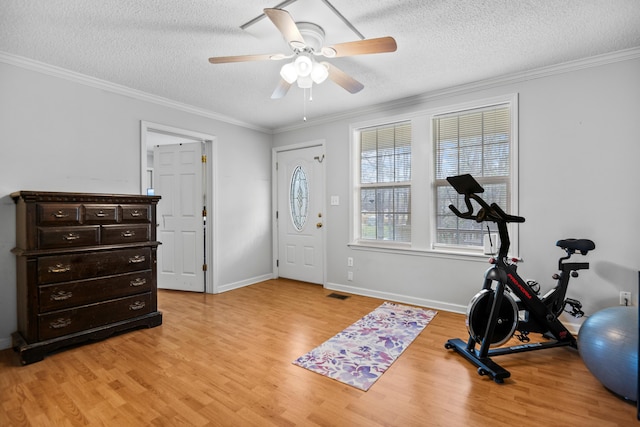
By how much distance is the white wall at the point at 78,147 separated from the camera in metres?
2.58

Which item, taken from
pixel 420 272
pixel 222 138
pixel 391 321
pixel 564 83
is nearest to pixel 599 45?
pixel 564 83

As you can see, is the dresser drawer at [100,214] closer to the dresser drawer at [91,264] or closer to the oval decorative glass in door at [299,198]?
the dresser drawer at [91,264]

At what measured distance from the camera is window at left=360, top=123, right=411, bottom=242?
3.82 m

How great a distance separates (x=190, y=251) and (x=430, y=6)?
3.94 metres

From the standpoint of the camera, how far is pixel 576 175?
2.77 meters

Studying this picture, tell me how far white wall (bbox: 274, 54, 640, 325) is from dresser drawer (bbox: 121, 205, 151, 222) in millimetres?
3163

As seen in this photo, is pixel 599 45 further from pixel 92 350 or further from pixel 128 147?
pixel 92 350

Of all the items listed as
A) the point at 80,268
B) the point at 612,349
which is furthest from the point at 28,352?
the point at 612,349

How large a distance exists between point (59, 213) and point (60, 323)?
91 centimetres

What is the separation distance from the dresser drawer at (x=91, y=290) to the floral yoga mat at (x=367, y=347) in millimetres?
1787

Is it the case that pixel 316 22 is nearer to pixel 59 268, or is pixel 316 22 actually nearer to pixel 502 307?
pixel 502 307

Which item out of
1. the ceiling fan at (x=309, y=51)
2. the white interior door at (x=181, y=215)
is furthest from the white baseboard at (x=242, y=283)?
the ceiling fan at (x=309, y=51)

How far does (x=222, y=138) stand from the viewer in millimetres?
4309

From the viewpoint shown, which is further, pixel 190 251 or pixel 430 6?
pixel 190 251
